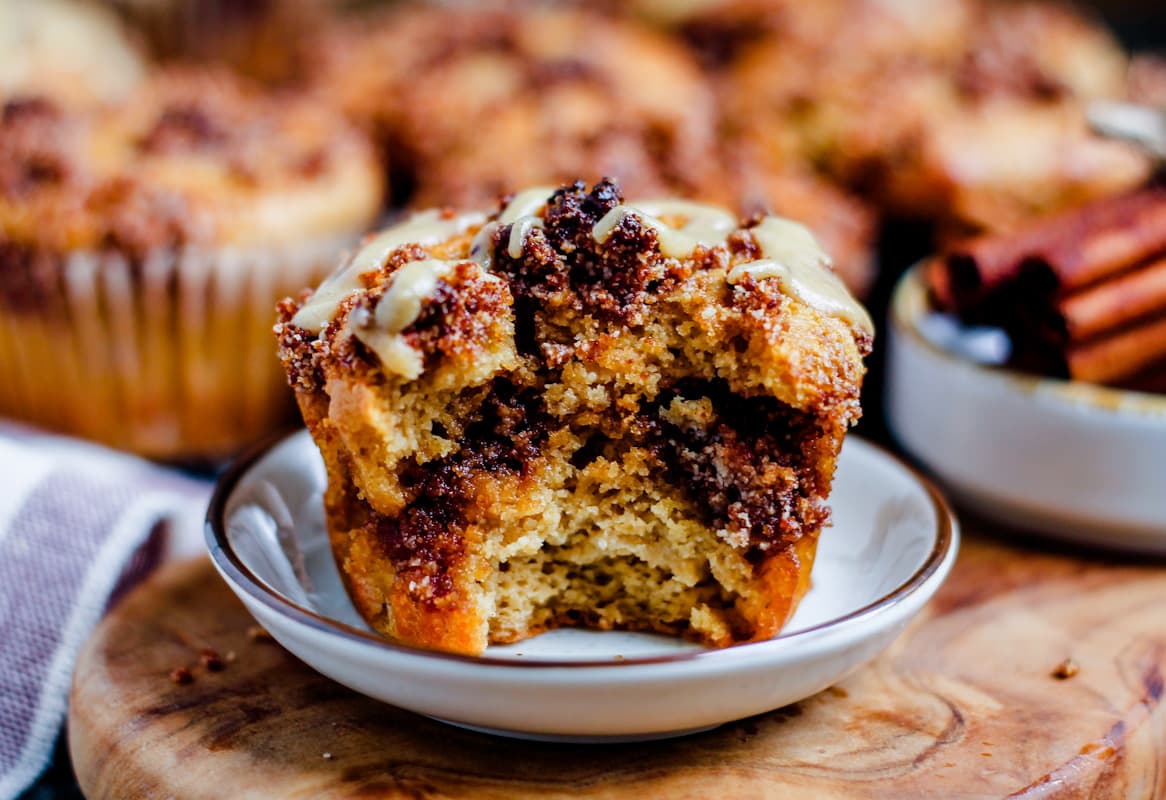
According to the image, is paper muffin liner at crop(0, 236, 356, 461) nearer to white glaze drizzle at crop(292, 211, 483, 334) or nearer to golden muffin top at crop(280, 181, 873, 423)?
white glaze drizzle at crop(292, 211, 483, 334)

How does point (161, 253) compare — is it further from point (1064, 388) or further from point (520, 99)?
point (1064, 388)

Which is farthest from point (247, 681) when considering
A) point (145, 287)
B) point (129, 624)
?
point (145, 287)

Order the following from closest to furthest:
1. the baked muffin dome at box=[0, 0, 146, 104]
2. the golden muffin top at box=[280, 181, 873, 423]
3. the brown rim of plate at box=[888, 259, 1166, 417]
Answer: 1. the golden muffin top at box=[280, 181, 873, 423]
2. the brown rim of plate at box=[888, 259, 1166, 417]
3. the baked muffin dome at box=[0, 0, 146, 104]

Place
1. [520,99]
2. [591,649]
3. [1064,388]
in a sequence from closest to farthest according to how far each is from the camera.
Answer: [591,649] < [1064,388] < [520,99]

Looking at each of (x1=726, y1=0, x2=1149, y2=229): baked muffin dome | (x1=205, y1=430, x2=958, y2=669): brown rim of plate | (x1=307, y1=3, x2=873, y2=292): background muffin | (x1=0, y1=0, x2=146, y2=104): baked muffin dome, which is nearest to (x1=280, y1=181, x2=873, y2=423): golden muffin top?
(x1=205, y1=430, x2=958, y2=669): brown rim of plate

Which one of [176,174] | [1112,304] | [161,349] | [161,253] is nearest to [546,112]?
[176,174]

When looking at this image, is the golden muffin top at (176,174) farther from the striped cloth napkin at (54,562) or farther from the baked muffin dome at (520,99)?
the striped cloth napkin at (54,562)

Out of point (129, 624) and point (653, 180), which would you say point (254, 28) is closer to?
point (653, 180)
